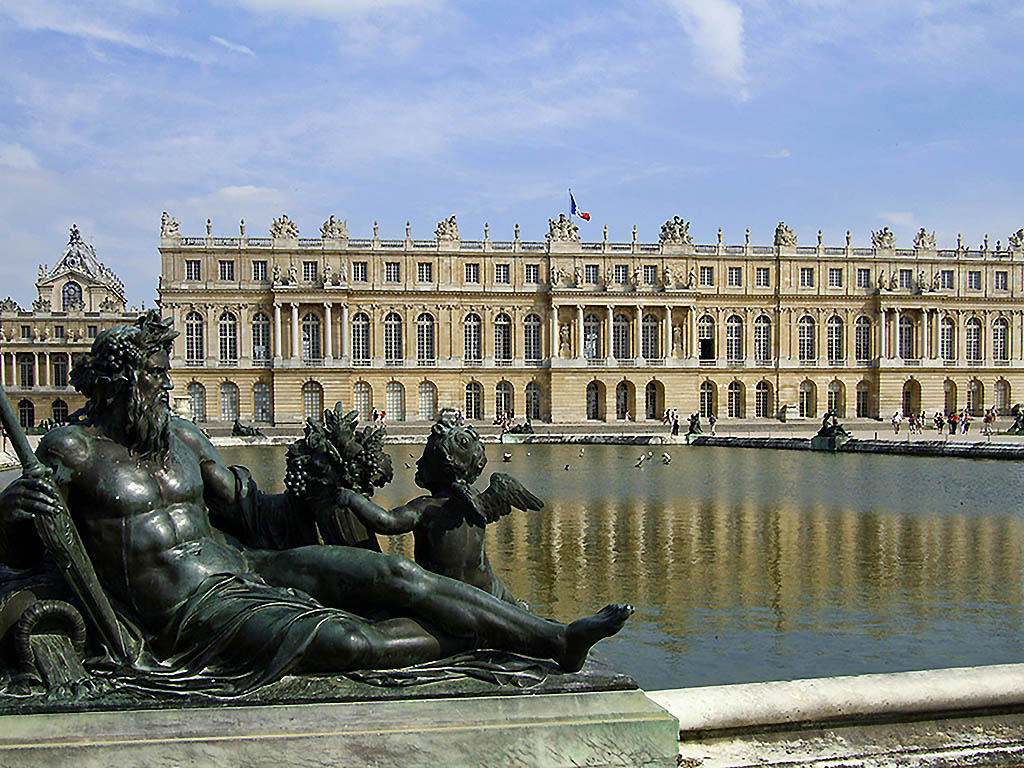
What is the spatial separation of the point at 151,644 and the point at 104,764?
616mm

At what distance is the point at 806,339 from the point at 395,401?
89.8ft

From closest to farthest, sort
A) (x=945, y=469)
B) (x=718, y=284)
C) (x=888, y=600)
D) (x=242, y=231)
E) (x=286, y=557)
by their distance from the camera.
Result: 1. (x=286, y=557)
2. (x=888, y=600)
3. (x=945, y=469)
4. (x=242, y=231)
5. (x=718, y=284)

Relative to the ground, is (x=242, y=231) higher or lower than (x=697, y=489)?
higher

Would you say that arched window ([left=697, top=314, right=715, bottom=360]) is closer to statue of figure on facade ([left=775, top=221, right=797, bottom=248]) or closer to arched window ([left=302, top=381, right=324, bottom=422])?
statue of figure on facade ([left=775, top=221, right=797, bottom=248])

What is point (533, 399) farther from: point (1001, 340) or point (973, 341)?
point (1001, 340)

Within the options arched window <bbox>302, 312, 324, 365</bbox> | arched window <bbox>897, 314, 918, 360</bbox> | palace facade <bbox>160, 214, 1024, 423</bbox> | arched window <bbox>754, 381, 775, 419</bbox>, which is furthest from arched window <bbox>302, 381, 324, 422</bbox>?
arched window <bbox>897, 314, 918, 360</bbox>

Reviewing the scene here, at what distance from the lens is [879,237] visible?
64.6 meters

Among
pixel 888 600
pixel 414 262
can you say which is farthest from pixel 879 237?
pixel 888 600

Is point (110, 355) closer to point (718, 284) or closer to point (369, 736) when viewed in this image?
point (369, 736)

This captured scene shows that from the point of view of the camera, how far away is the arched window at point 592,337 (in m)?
61.5

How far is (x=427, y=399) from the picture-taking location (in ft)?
201

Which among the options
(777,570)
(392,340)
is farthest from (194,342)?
(777,570)

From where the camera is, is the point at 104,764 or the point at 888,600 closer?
the point at 104,764

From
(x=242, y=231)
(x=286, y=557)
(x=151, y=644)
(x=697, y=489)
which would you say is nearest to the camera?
(x=151, y=644)
